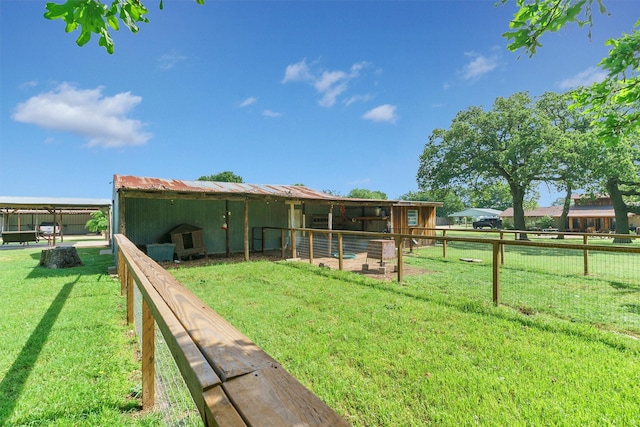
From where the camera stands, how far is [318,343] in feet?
11.1

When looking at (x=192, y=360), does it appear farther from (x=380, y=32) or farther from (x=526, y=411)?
(x=380, y=32)

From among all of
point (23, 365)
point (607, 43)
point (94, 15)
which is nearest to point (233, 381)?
point (94, 15)

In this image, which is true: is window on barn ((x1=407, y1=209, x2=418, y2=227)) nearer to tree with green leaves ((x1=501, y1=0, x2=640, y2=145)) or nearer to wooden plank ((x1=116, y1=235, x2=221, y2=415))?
tree with green leaves ((x1=501, y1=0, x2=640, y2=145))

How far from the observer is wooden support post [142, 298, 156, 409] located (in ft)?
7.00

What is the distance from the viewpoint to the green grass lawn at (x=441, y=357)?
2223 millimetres

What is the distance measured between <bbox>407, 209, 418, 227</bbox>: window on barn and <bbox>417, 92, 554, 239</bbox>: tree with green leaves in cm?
653

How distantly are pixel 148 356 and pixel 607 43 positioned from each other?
602cm

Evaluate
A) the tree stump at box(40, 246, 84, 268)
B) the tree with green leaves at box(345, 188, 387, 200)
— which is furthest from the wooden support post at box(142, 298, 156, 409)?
the tree with green leaves at box(345, 188, 387, 200)

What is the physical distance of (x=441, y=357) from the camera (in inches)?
119

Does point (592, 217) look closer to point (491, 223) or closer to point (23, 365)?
point (491, 223)

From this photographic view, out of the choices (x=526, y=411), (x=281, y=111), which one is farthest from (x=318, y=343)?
(x=281, y=111)

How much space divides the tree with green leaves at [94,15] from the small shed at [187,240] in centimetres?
884

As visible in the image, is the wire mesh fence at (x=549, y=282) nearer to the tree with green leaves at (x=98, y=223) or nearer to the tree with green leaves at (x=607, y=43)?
the tree with green leaves at (x=607, y=43)

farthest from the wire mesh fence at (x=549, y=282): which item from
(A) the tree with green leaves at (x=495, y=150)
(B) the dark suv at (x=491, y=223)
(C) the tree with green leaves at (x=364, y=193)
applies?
(C) the tree with green leaves at (x=364, y=193)
